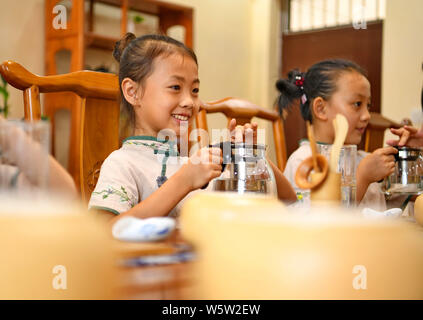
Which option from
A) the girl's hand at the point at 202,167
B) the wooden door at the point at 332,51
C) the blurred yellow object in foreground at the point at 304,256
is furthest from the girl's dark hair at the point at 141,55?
the wooden door at the point at 332,51

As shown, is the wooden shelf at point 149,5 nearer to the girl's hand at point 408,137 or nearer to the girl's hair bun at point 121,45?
the girl's hair bun at point 121,45

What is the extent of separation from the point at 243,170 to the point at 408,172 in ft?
1.46

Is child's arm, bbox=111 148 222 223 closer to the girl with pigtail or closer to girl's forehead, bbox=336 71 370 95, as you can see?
the girl with pigtail

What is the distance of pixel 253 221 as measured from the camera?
27 cm

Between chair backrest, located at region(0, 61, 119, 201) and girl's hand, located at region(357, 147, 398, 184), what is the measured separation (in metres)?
0.49

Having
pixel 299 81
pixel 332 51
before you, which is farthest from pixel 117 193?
pixel 332 51

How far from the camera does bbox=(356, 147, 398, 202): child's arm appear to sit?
2.70ft

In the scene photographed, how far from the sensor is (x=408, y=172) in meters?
0.87

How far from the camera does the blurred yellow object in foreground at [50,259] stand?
261mm

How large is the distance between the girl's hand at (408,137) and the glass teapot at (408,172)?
11 cm

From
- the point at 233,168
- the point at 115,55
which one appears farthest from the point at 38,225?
the point at 115,55

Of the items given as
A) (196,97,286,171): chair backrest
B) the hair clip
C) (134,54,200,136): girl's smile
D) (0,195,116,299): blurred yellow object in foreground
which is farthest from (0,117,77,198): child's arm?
the hair clip

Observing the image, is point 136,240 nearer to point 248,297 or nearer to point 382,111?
point 248,297

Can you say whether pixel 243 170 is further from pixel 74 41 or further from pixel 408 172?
pixel 74 41
